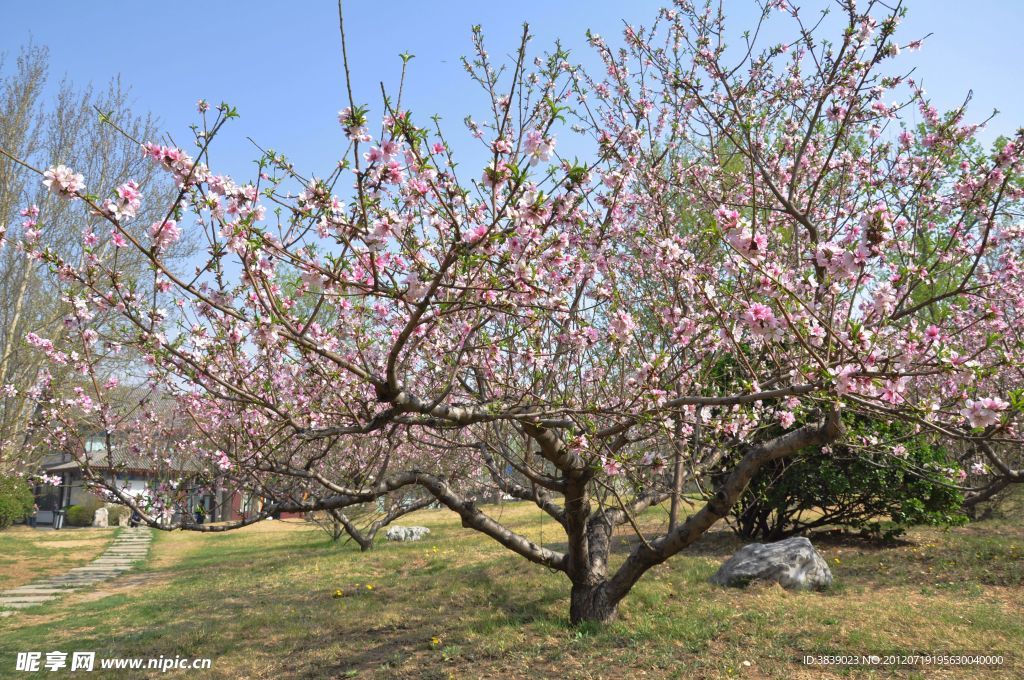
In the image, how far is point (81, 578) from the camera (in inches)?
506

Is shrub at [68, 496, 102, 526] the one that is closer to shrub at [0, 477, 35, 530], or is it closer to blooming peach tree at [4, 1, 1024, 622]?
shrub at [0, 477, 35, 530]

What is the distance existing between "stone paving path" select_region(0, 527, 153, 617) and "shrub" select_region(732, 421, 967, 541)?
11.5 m

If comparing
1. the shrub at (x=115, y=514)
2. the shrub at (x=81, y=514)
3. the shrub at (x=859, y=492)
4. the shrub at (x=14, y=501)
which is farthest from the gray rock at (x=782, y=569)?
the shrub at (x=81, y=514)

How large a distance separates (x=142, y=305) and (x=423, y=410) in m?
2.30

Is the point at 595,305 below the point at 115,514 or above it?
above

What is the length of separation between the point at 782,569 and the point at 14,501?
76.4 feet

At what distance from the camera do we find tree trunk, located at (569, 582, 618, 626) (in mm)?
6117

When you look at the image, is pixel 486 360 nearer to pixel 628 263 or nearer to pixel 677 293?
pixel 677 293

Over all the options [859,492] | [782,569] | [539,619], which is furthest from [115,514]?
[859,492]

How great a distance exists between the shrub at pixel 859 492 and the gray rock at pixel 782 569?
1.32 meters

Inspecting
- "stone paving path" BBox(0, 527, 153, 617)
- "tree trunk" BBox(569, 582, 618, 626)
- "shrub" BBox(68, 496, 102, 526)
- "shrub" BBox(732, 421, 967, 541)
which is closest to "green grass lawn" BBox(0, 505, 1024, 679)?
"tree trunk" BBox(569, 582, 618, 626)

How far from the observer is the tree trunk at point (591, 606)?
612cm

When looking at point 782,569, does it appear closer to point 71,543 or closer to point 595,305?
point 595,305

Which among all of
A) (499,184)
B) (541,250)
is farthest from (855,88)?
(499,184)
